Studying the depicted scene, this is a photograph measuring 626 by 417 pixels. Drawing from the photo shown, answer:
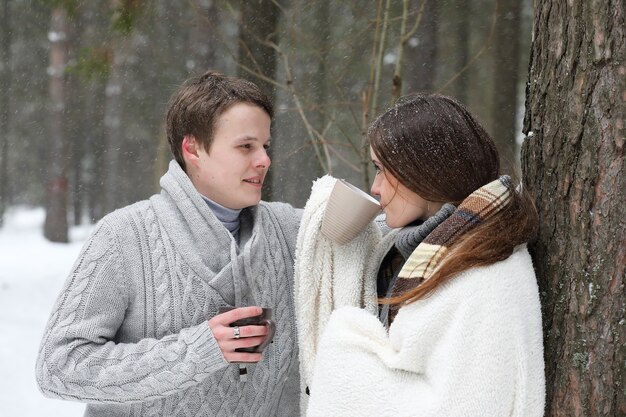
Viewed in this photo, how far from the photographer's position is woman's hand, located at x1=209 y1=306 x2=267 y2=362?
Answer: 195cm

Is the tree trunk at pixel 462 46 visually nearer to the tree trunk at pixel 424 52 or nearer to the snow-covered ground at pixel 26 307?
the tree trunk at pixel 424 52

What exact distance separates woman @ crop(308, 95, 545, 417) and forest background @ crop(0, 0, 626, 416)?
12 cm

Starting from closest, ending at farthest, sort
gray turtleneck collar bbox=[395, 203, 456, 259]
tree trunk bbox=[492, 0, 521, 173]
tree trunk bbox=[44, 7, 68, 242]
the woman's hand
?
gray turtleneck collar bbox=[395, 203, 456, 259] < the woman's hand < tree trunk bbox=[492, 0, 521, 173] < tree trunk bbox=[44, 7, 68, 242]

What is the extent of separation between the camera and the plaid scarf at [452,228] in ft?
5.57

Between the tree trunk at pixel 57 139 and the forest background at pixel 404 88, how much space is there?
28 millimetres

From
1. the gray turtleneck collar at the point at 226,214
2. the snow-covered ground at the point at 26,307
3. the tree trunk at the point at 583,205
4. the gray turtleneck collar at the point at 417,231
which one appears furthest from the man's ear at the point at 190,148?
the snow-covered ground at the point at 26,307

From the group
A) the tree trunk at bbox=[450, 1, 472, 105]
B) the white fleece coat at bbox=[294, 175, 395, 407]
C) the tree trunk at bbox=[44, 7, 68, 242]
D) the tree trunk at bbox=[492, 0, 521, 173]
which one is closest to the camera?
the white fleece coat at bbox=[294, 175, 395, 407]

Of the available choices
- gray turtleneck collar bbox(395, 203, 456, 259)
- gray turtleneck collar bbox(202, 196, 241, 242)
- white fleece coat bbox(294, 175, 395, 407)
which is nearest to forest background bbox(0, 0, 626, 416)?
gray turtleneck collar bbox(395, 203, 456, 259)

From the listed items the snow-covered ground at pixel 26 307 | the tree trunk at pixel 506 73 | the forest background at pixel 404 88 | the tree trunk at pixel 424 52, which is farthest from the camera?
the tree trunk at pixel 424 52

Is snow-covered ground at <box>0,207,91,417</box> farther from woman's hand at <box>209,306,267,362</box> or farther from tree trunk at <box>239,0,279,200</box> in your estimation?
woman's hand at <box>209,306,267,362</box>

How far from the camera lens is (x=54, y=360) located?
201cm

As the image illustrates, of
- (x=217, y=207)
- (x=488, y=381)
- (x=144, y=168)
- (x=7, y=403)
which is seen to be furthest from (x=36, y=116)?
(x=488, y=381)

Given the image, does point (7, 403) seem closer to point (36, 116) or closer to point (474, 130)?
point (474, 130)

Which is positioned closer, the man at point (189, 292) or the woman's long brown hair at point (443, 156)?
the woman's long brown hair at point (443, 156)
